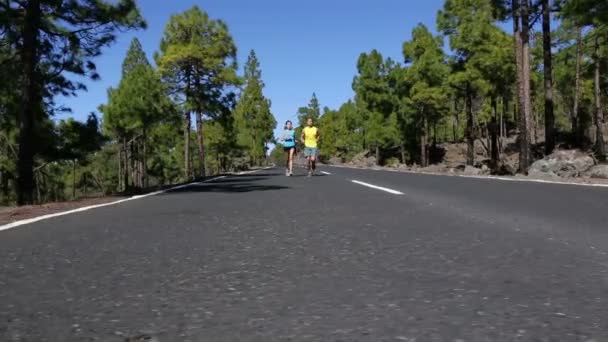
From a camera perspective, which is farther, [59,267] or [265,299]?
[59,267]

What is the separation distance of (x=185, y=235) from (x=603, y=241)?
11.3 feet

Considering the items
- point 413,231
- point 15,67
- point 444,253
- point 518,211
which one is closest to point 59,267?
point 444,253

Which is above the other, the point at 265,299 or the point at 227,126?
the point at 227,126

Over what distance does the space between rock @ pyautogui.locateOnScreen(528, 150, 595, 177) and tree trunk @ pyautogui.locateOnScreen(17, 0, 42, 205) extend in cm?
1462

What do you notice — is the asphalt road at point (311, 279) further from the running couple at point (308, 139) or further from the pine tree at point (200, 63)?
the pine tree at point (200, 63)

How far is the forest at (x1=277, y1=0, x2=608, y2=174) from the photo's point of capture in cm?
2056

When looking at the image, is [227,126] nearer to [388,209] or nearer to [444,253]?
[388,209]

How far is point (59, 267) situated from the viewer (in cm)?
368

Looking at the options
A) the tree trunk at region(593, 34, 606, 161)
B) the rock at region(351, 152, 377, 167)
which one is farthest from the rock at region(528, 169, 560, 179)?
the rock at region(351, 152, 377, 167)

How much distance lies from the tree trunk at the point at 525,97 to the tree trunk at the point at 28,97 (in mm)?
15292

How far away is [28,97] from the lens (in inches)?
507

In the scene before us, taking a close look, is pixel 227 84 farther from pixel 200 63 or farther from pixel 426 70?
pixel 426 70

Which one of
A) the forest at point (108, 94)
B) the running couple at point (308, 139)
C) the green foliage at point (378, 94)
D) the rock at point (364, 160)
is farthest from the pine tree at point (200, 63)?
the rock at point (364, 160)

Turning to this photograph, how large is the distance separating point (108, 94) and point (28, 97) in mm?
23957
